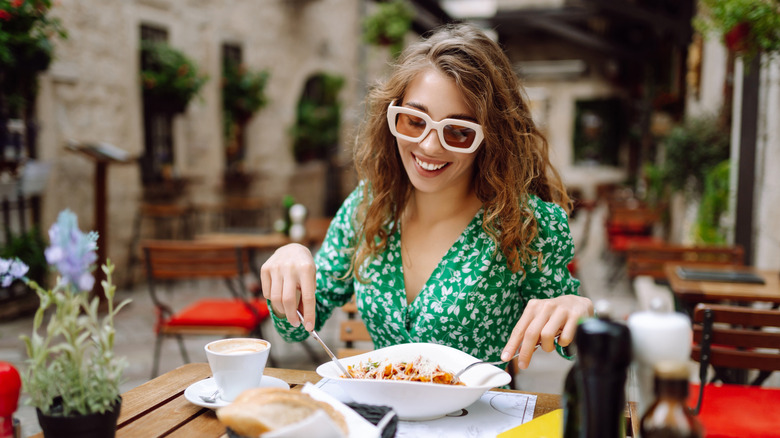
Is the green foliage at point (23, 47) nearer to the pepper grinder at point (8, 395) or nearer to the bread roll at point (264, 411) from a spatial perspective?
the pepper grinder at point (8, 395)

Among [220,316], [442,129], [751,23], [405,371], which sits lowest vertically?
[220,316]

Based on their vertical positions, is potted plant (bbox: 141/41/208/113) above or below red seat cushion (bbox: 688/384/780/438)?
above

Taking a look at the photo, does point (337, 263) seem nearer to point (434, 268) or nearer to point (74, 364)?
point (434, 268)

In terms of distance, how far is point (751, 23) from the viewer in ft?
8.23

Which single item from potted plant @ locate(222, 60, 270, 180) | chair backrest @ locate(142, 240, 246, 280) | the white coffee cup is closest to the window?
potted plant @ locate(222, 60, 270, 180)

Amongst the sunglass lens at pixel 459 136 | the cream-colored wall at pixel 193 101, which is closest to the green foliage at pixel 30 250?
the cream-colored wall at pixel 193 101

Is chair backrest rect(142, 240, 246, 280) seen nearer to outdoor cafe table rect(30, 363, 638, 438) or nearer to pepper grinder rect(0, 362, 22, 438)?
outdoor cafe table rect(30, 363, 638, 438)

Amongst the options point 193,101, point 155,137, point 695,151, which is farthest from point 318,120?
point 695,151

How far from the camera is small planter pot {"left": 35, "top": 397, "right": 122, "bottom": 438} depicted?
2.63 feet

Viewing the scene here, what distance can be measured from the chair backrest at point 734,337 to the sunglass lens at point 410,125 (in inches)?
42.8

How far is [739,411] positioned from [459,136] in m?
1.04

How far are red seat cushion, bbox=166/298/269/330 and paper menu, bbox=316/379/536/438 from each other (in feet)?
6.70

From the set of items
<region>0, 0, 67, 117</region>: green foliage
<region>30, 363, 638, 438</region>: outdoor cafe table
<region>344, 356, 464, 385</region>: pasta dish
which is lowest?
<region>30, 363, 638, 438</region>: outdoor cafe table

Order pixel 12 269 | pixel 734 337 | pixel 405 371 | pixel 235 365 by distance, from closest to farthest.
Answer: pixel 12 269 → pixel 235 365 → pixel 405 371 → pixel 734 337
